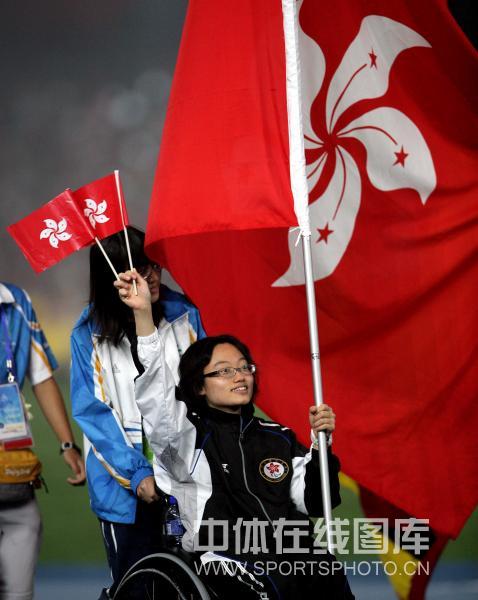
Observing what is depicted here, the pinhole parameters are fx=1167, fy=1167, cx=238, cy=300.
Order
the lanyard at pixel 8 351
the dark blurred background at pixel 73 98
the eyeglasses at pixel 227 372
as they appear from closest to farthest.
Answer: the eyeglasses at pixel 227 372 → the lanyard at pixel 8 351 → the dark blurred background at pixel 73 98

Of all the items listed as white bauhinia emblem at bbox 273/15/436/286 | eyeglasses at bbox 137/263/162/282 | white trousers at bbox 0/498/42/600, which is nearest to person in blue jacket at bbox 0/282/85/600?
white trousers at bbox 0/498/42/600

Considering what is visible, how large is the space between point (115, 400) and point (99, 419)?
0.09 m

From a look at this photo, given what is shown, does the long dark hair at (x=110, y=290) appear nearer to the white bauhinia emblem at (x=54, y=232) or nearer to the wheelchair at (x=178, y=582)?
the white bauhinia emblem at (x=54, y=232)

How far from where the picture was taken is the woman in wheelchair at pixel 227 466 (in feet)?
9.37

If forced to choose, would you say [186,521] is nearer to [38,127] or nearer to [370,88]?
[370,88]

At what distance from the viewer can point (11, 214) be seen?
5.18 m

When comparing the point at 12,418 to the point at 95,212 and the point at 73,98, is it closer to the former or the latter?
the point at 95,212

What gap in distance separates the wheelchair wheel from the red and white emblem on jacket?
0.35 m

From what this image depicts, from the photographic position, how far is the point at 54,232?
10.8 ft

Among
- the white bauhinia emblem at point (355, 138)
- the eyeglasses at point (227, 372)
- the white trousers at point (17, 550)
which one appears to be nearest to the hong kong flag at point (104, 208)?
the eyeglasses at point (227, 372)

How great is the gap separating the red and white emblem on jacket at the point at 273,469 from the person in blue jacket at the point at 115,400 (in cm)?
36

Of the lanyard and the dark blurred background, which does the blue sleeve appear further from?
the dark blurred background

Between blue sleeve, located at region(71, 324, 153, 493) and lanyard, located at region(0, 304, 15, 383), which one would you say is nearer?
blue sleeve, located at region(71, 324, 153, 493)

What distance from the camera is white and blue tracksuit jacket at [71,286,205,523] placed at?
3.27 meters
